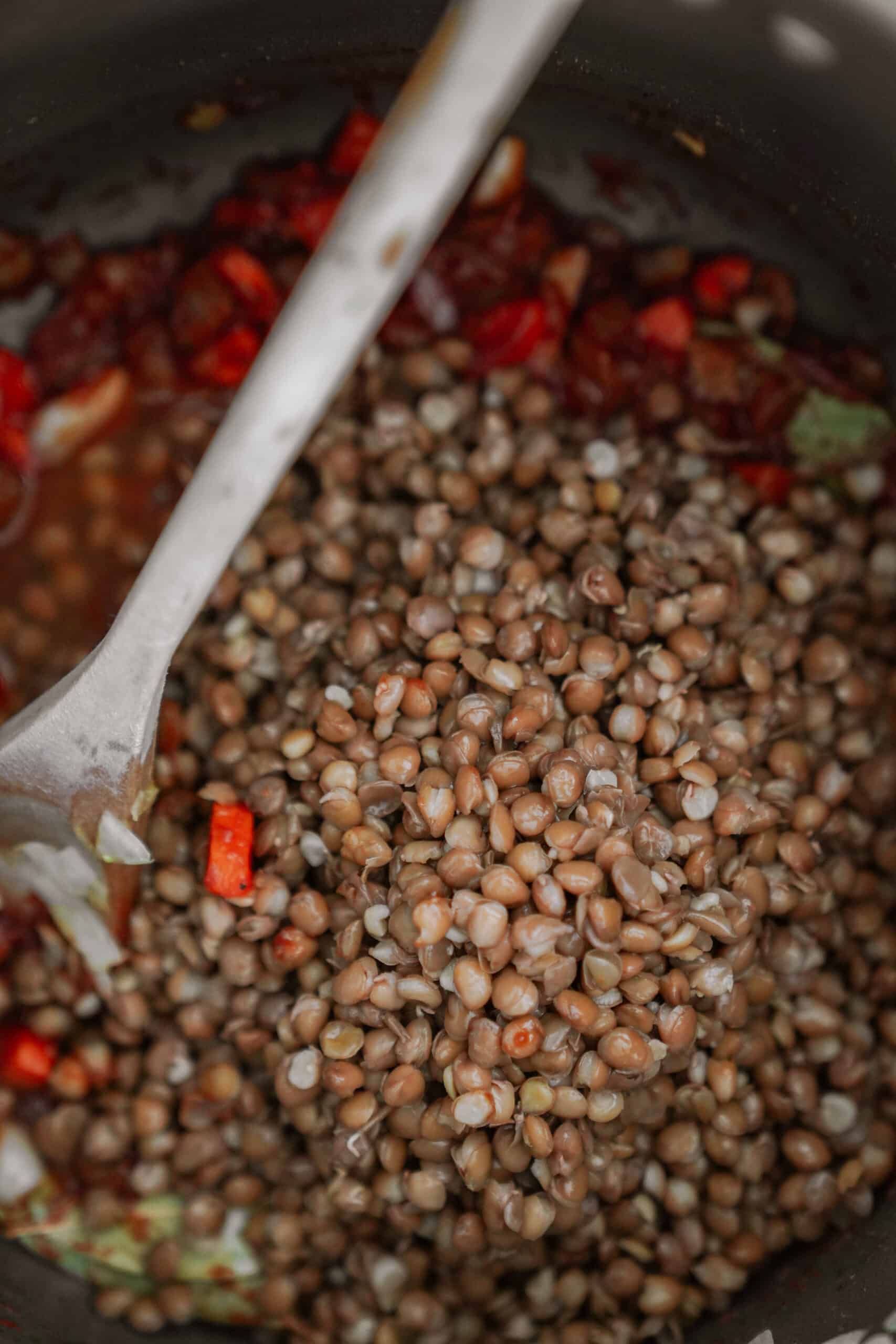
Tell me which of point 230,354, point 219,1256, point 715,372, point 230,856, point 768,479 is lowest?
point 219,1256

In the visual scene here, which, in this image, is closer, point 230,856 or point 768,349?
point 230,856

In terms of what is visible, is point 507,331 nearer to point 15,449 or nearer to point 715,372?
point 715,372

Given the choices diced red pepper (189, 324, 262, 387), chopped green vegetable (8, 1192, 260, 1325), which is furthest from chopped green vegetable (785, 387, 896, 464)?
chopped green vegetable (8, 1192, 260, 1325)

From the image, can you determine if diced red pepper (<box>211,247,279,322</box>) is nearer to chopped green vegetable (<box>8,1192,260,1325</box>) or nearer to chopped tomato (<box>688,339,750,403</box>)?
chopped tomato (<box>688,339,750,403</box>)

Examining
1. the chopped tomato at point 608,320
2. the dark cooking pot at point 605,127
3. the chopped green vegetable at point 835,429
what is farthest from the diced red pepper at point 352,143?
the chopped green vegetable at point 835,429

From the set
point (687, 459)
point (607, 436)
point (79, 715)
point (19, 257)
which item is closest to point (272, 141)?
point (19, 257)

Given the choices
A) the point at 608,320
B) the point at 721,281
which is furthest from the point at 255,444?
the point at 721,281

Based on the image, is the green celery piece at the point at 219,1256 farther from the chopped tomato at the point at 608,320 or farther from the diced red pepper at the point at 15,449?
the chopped tomato at the point at 608,320
